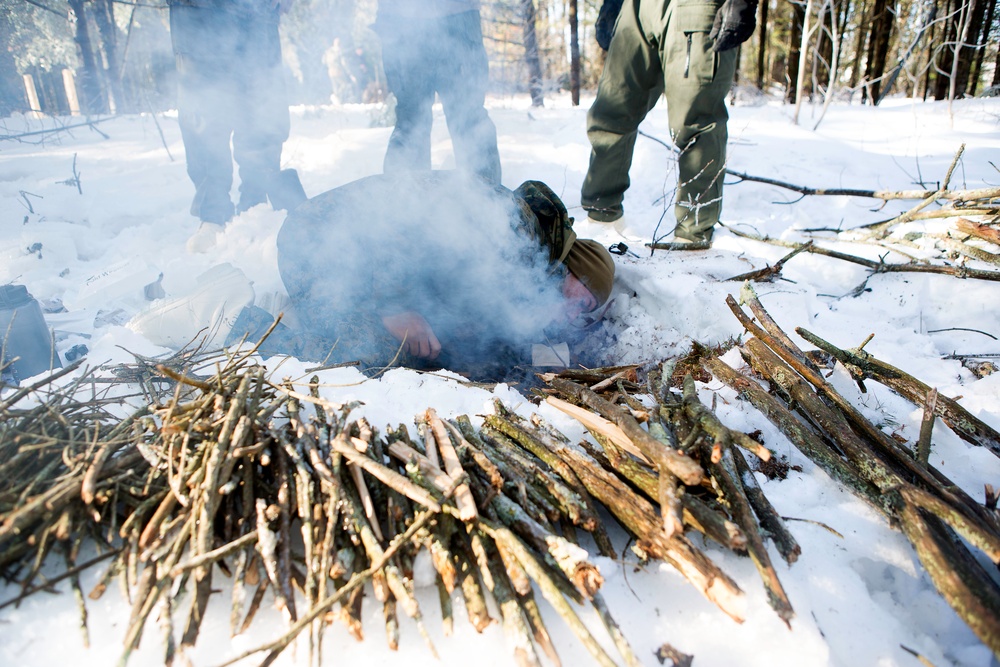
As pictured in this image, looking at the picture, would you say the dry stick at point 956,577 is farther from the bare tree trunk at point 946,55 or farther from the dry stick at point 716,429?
the bare tree trunk at point 946,55

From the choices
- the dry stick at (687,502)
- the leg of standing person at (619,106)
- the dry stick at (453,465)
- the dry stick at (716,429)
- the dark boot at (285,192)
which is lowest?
the dry stick at (687,502)

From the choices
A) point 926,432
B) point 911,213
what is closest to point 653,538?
point 926,432

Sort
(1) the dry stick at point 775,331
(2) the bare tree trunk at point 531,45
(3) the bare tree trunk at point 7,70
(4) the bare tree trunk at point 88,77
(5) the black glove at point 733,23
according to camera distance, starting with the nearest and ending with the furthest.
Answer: (1) the dry stick at point 775,331 < (5) the black glove at point 733,23 < (3) the bare tree trunk at point 7,70 < (4) the bare tree trunk at point 88,77 < (2) the bare tree trunk at point 531,45

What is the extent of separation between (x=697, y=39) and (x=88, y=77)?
15512mm

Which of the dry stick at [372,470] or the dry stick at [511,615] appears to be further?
the dry stick at [372,470]

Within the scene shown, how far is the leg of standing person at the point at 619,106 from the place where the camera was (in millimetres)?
4234

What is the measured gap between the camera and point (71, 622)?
119cm

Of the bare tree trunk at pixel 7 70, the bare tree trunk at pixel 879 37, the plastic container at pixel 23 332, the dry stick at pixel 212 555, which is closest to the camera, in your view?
the dry stick at pixel 212 555

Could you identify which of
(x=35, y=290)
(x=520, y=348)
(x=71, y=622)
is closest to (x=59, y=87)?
(x=35, y=290)

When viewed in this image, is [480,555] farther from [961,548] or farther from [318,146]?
[318,146]

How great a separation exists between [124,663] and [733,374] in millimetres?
1960

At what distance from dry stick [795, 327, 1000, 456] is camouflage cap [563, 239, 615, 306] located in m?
1.31

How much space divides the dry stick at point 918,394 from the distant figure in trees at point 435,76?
3.22 meters

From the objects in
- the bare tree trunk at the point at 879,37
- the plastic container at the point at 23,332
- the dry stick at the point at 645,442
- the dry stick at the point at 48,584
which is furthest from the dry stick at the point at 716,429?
the bare tree trunk at the point at 879,37
